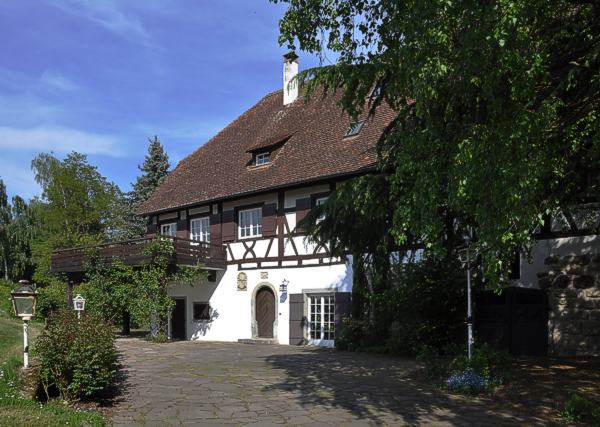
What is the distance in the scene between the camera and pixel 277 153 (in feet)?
68.7

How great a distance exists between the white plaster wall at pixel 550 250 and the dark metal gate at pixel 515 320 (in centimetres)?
51

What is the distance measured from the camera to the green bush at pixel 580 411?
705 cm

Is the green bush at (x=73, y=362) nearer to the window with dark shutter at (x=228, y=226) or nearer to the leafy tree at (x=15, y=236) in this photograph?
the window with dark shutter at (x=228, y=226)

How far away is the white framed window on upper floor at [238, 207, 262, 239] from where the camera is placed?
67.2 feet

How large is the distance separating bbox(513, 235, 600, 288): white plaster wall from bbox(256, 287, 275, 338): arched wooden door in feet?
28.2

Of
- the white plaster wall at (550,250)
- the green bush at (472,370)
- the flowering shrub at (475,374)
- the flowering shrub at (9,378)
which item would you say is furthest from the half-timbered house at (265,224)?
the flowering shrub at (9,378)

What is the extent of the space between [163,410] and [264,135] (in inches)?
626

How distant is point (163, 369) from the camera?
38.3ft

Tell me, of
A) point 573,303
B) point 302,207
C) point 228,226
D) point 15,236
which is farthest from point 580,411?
point 15,236

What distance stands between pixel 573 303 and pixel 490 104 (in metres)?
8.50

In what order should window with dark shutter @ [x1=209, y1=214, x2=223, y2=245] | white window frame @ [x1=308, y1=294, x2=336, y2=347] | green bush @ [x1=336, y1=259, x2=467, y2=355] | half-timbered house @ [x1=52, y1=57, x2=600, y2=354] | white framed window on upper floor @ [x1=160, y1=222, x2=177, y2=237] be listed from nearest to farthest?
green bush @ [x1=336, y1=259, x2=467, y2=355] → half-timbered house @ [x1=52, y1=57, x2=600, y2=354] → white window frame @ [x1=308, y1=294, x2=336, y2=347] → window with dark shutter @ [x1=209, y1=214, x2=223, y2=245] → white framed window on upper floor @ [x1=160, y1=222, x2=177, y2=237]

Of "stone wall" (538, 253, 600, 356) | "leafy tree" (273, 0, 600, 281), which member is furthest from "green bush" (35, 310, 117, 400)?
"stone wall" (538, 253, 600, 356)

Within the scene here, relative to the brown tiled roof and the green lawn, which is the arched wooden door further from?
the green lawn

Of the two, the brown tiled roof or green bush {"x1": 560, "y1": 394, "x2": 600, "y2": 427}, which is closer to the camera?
green bush {"x1": 560, "y1": 394, "x2": 600, "y2": 427}
